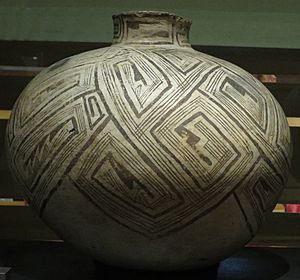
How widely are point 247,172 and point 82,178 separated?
273 millimetres

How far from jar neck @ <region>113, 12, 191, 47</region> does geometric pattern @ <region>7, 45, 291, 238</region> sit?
0.24 feet

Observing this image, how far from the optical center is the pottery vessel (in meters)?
1.08

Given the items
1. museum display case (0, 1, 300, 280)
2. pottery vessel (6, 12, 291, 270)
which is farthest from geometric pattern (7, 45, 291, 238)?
museum display case (0, 1, 300, 280)

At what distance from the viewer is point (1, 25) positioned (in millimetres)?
1629

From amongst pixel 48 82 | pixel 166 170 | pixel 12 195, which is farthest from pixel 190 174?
pixel 12 195

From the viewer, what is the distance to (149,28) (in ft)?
4.09

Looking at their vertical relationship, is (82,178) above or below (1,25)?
below

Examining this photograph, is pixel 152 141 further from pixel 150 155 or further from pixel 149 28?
pixel 149 28

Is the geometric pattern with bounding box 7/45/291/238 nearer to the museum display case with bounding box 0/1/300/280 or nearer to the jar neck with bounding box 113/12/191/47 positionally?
the jar neck with bounding box 113/12/191/47

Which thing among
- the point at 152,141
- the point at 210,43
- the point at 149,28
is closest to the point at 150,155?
the point at 152,141

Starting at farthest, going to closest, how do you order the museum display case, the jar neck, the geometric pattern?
the museum display case
the jar neck
the geometric pattern

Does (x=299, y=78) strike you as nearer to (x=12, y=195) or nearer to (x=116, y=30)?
(x=116, y=30)

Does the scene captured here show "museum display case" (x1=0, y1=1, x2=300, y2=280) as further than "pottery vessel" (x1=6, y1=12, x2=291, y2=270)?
Yes

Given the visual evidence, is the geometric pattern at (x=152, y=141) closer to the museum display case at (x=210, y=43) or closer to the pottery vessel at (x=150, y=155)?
the pottery vessel at (x=150, y=155)
